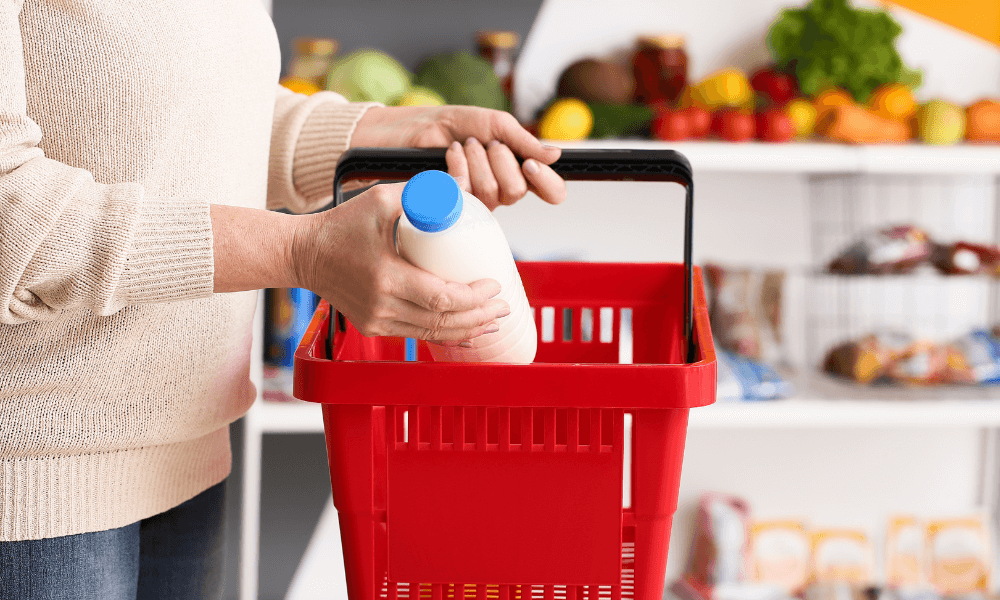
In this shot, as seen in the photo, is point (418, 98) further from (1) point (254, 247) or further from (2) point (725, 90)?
(1) point (254, 247)

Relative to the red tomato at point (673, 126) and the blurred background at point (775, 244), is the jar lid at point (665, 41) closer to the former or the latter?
the blurred background at point (775, 244)

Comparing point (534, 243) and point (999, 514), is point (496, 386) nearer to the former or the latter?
point (534, 243)

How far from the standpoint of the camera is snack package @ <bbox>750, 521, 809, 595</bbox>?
1.78 m

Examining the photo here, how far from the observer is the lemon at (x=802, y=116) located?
1587mm

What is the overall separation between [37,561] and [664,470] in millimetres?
519

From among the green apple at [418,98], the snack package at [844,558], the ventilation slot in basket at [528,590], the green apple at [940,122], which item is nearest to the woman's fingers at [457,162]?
the ventilation slot in basket at [528,590]

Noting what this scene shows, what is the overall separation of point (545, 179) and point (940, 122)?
1171 mm

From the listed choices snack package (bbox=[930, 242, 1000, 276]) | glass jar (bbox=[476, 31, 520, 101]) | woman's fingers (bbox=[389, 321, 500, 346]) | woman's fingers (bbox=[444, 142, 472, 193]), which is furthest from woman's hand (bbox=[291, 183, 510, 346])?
snack package (bbox=[930, 242, 1000, 276])

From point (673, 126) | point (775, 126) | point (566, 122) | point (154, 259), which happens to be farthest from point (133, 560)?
point (775, 126)

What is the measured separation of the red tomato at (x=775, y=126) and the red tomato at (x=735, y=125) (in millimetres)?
25

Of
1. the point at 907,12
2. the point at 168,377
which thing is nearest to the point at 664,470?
the point at 168,377

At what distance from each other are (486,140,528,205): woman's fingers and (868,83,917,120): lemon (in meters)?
1.13

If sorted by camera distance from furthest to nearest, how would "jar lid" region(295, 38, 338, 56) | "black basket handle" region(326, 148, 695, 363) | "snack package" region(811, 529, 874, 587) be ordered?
"snack package" region(811, 529, 874, 587), "jar lid" region(295, 38, 338, 56), "black basket handle" region(326, 148, 695, 363)

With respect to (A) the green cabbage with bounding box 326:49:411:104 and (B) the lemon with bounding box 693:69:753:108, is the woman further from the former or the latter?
(B) the lemon with bounding box 693:69:753:108
